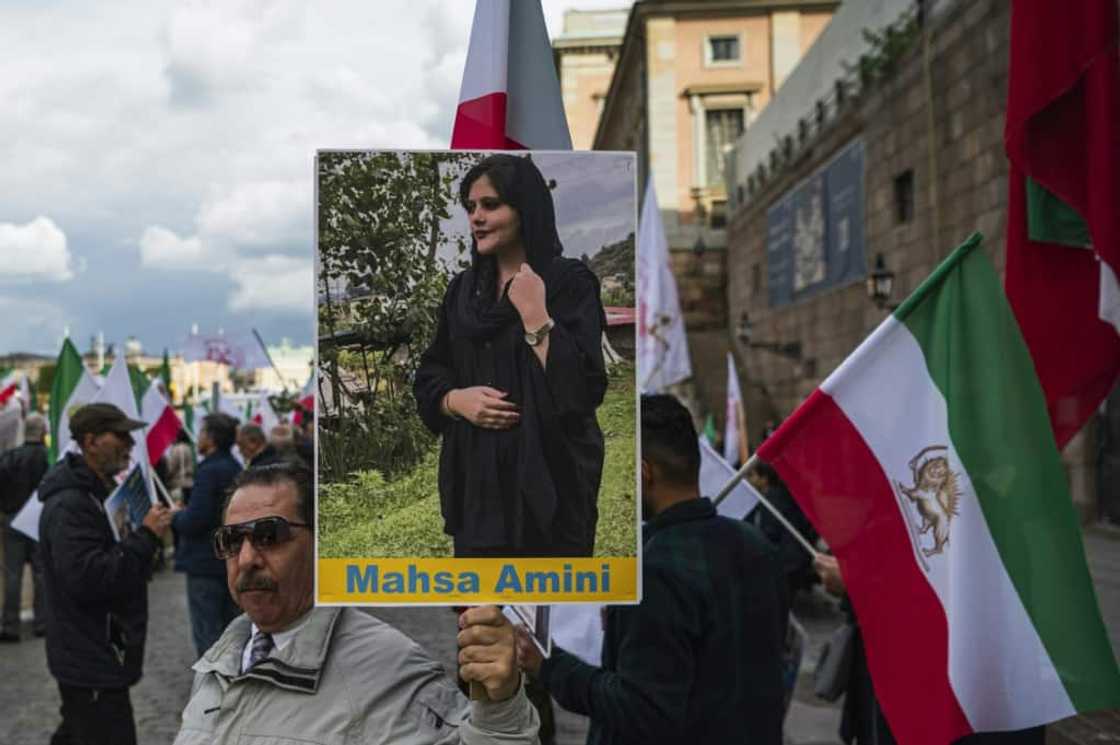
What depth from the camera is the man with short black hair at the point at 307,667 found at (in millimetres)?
2057

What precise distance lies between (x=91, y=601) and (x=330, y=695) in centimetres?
242

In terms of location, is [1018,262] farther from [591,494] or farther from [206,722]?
[206,722]

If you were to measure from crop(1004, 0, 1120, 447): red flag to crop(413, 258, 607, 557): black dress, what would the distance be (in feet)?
7.31

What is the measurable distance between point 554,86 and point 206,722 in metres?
1.71

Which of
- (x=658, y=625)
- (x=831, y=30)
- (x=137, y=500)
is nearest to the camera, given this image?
(x=658, y=625)

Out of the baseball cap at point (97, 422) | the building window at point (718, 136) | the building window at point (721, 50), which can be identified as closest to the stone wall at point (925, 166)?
the baseball cap at point (97, 422)

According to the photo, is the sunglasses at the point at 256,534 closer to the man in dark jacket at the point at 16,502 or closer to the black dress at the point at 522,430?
the black dress at the point at 522,430

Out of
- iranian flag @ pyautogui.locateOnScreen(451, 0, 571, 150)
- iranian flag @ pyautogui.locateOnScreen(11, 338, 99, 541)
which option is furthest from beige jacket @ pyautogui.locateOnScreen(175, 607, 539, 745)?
iranian flag @ pyautogui.locateOnScreen(11, 338, 99, 541)

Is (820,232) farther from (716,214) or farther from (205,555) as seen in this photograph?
(205,555)

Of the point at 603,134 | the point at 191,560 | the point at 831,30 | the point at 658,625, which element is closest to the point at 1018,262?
the point at 658,625

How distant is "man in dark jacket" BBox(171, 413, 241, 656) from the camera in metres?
6.68

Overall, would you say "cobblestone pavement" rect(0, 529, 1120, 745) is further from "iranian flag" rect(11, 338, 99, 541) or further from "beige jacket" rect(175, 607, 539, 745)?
Answer: "beige jacket" rect(175, 607, 539, 745)

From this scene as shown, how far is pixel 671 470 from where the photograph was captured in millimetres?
3043

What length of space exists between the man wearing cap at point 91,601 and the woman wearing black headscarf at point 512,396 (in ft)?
8.60
